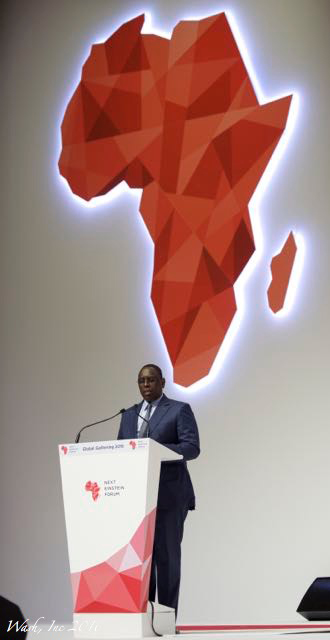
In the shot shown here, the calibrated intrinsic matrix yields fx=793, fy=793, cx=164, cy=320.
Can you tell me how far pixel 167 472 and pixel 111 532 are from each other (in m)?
0.93

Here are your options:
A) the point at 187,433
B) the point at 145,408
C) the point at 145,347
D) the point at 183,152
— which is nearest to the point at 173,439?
the point at 187,433

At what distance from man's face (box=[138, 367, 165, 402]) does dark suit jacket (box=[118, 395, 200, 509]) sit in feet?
0.22

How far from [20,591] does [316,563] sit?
5.98ft

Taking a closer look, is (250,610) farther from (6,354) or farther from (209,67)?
(209,67)

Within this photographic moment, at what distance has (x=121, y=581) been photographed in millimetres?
2594

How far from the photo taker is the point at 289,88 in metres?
4.93

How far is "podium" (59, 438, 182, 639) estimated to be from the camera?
2566 millimetres

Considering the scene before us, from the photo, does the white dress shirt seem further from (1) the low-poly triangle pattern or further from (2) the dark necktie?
(1) the low-poly triangle pattern

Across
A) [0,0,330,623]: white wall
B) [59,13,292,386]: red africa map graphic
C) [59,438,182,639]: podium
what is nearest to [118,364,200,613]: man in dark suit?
[59,438,182,639]: podium

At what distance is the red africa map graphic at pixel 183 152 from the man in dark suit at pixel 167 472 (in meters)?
1.04

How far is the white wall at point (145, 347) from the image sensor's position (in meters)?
4.41

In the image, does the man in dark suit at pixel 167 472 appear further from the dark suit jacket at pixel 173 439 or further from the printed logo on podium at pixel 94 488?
the printed logo on podium at pixel 94 488

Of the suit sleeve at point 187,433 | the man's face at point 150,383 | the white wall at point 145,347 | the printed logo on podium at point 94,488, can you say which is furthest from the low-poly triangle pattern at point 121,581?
the white wall at point 145,347

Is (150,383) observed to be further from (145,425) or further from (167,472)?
(167,472)
